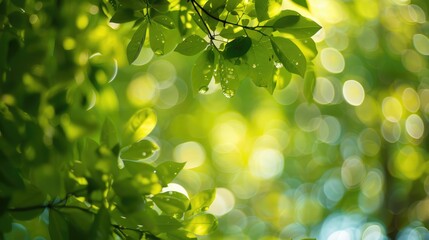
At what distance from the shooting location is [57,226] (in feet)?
4.09

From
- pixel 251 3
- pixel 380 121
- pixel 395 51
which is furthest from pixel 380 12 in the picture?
pixel 251 3

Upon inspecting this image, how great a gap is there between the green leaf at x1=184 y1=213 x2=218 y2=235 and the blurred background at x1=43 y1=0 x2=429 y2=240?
14.7 ft

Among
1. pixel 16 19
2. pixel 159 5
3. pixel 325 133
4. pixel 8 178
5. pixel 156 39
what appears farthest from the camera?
pixel 325 133

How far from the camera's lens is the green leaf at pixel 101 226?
111cm

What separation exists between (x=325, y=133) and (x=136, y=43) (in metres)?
6.53

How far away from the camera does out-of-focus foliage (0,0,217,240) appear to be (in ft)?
3.31

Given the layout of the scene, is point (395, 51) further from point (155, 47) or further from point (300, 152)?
point (155, 47)

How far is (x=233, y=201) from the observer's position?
26.9ft

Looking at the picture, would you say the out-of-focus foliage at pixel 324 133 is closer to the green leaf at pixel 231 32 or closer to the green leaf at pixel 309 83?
the green leaf at pixel 309 83

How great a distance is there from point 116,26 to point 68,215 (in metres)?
1.19

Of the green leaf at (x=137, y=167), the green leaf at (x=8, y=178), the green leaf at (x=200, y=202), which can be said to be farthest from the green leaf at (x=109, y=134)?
the green leaf at (x=200, y=202)

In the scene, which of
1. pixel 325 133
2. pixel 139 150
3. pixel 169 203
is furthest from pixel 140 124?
pixel 325 133

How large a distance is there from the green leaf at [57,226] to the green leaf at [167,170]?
28 cm

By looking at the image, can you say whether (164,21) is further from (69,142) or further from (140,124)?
(69,142)
